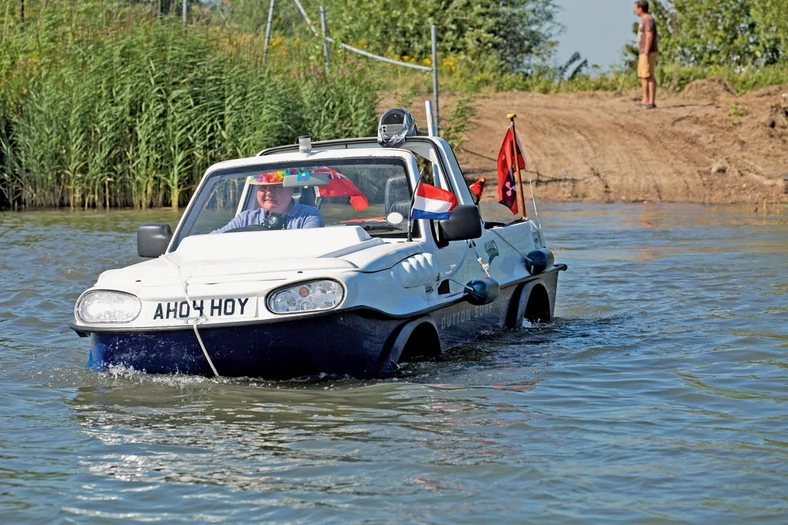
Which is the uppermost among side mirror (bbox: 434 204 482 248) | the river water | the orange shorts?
the orange shorts

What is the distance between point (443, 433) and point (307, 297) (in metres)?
0.99

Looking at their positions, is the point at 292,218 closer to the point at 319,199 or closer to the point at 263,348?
the point at 319,199

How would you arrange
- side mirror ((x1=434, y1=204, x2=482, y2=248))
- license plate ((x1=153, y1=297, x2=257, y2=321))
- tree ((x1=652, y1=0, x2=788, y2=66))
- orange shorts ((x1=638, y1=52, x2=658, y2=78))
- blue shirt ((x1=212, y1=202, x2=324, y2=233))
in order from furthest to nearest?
tree ((x1=652, y1=0, x2=788, y2=66))
orange shorts ((x1=638, y1=52, x2=658, y2=78))
blue shirt ((x1=212, y1=202, x2=324, y2=233))
side mirror ((x1=434, y1=204, x2=482, y2=248))
license plate ((x1=153, y1=297, x2=257, y2=321))

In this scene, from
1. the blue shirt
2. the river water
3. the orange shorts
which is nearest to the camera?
the river water

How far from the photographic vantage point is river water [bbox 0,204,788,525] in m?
4.89

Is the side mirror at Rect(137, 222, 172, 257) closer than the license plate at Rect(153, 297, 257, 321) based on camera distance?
No

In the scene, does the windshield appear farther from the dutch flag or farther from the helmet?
the helmet

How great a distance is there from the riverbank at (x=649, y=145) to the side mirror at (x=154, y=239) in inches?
576

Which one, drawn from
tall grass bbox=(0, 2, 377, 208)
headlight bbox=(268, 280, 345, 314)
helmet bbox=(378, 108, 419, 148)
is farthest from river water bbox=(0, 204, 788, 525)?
tall grass bbox=(0, 2, 377, 208)

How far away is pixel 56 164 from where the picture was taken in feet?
61.6

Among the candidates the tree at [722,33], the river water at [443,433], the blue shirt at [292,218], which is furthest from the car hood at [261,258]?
the tree at [722,33]

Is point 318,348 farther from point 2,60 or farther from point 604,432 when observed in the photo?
point 2,60

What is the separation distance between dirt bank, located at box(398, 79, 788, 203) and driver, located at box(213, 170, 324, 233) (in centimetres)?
1430

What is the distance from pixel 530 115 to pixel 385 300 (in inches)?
755
